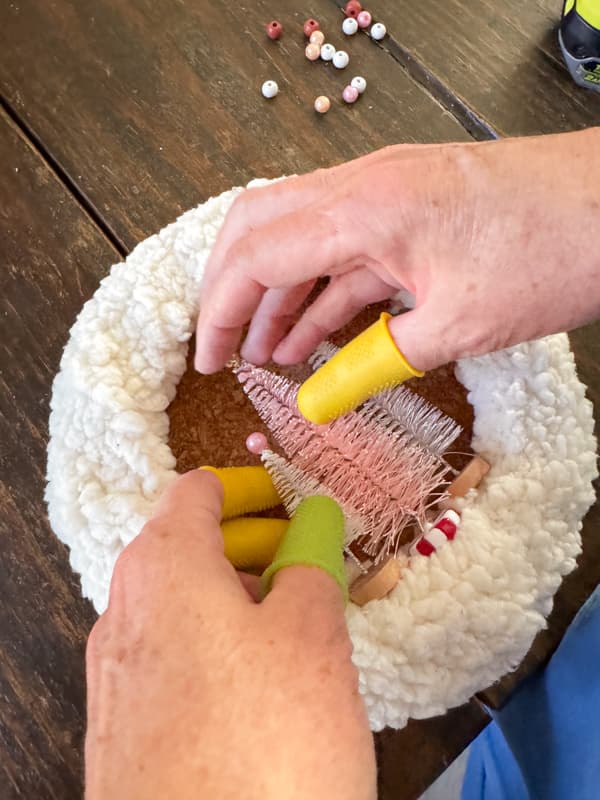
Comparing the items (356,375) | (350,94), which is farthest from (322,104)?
(356,375)

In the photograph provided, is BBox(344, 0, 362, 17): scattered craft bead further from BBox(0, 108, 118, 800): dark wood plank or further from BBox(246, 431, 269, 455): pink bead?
BBox(246, 431, 269, 455): pink bead

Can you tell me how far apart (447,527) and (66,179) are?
452 mm

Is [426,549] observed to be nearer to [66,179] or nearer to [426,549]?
[426,549]

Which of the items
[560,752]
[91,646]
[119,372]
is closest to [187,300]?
[119,372]

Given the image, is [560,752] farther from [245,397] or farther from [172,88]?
[172,88]

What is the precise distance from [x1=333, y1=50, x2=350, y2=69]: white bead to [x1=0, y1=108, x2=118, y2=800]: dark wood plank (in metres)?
0.28

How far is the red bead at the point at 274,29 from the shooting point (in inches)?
26.6

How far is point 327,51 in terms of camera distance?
0.67m

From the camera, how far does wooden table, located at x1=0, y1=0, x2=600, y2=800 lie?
1.89 feet

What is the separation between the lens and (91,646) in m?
0.33

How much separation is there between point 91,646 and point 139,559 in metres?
0.05

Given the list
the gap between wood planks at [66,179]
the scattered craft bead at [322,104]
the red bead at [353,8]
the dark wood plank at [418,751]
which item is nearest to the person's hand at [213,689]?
the dark wood plank at [418,751]

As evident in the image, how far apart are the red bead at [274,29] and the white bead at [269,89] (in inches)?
2.2

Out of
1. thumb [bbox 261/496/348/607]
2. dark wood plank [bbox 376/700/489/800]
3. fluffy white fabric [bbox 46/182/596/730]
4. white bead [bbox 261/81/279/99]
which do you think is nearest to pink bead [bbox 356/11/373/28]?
white bead [bbox 261/81/279/99]
